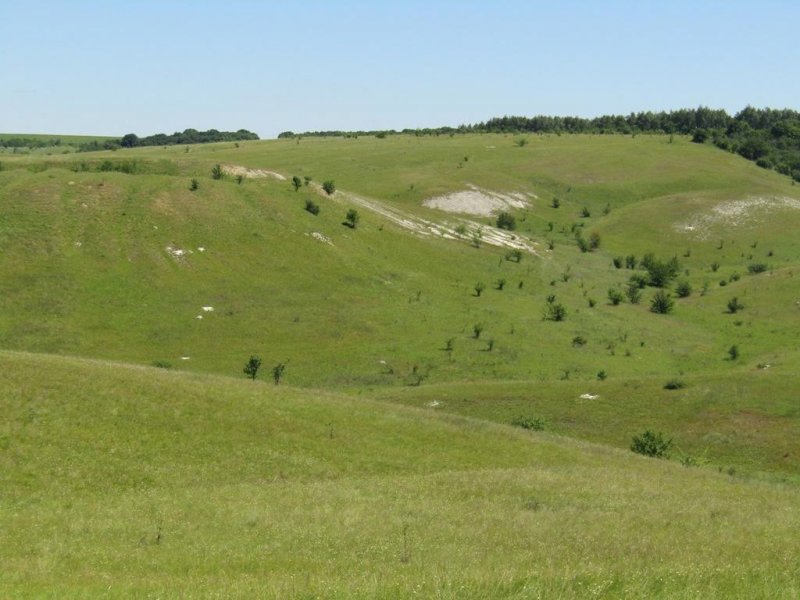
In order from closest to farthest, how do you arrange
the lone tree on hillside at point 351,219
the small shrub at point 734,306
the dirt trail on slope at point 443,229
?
1. the small shrub at point 734,306
2. the lone tree on hillside at point 351,219
3. the dirt trail on slope at point 443,229

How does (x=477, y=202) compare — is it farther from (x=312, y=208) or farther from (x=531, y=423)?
(x=531, y=423)

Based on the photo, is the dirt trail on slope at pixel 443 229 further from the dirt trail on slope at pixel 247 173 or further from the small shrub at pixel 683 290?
the small shrub at pixel 683 290

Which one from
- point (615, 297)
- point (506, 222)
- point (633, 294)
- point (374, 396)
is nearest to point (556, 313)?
point (615, 297)

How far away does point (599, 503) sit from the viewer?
32.3 meters

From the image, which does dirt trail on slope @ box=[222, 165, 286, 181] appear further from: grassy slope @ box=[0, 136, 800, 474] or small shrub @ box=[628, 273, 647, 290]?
Result: small shrub @ box=[628, 273, 647, 290]

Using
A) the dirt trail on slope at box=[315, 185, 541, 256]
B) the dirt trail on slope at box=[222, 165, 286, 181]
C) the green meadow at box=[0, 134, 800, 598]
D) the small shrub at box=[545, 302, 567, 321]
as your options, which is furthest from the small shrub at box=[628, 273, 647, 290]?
the dirt trail on slope at box=[222, 165, 286, 181]

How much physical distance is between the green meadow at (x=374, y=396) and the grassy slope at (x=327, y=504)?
0.51ft

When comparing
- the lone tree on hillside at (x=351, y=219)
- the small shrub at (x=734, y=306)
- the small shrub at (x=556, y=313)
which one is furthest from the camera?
the lone tree on hillside at (x=351, y=219)

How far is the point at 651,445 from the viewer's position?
179 ft

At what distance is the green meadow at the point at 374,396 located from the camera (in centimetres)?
2273

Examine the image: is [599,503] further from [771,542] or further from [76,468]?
[76,468]

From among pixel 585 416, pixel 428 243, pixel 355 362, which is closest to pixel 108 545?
pixel 585 416

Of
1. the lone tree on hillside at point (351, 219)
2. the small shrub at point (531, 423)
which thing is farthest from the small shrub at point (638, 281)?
the small shrub at point (531, 423)

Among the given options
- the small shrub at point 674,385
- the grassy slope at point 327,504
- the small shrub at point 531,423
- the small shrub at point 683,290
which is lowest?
the small shrub at point 531,423
